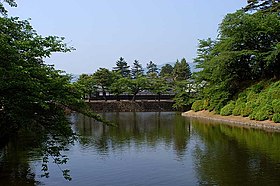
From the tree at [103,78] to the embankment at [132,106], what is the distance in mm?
2415

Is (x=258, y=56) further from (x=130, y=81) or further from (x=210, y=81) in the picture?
(x=130, y=81)

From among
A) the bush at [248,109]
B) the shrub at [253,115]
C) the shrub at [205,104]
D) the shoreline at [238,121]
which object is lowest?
the shoreline at [238,121]

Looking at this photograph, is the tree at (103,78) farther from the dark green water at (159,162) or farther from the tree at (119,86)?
the dark green water at (159,162)

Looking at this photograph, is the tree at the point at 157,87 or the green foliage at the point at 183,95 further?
the tree at the point at 157,87

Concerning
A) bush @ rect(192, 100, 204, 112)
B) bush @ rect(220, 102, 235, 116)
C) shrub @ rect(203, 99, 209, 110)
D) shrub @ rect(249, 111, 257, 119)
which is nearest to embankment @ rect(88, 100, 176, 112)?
bush @ rect(192, 100, 204, 112)

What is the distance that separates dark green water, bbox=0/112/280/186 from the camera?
34.7ft

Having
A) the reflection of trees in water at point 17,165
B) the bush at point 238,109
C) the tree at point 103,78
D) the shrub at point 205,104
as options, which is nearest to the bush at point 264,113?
the bush at point 238,109

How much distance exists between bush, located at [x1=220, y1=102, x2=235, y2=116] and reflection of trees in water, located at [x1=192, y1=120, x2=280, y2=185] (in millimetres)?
11116

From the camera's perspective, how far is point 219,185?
9836mm

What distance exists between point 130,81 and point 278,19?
75.8 feet

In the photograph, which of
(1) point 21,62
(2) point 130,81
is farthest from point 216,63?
(1) point 21,62

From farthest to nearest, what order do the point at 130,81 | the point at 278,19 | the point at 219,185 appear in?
the point at 130,81 < the point at 278,19 < the point at 219,185

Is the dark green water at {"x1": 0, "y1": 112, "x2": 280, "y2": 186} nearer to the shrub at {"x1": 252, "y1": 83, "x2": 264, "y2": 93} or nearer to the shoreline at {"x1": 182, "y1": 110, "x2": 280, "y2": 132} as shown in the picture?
the shoreline at {"x1": 182, "y1": 110, "x2": 280, "y2": 132}

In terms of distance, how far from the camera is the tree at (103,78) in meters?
49.7
